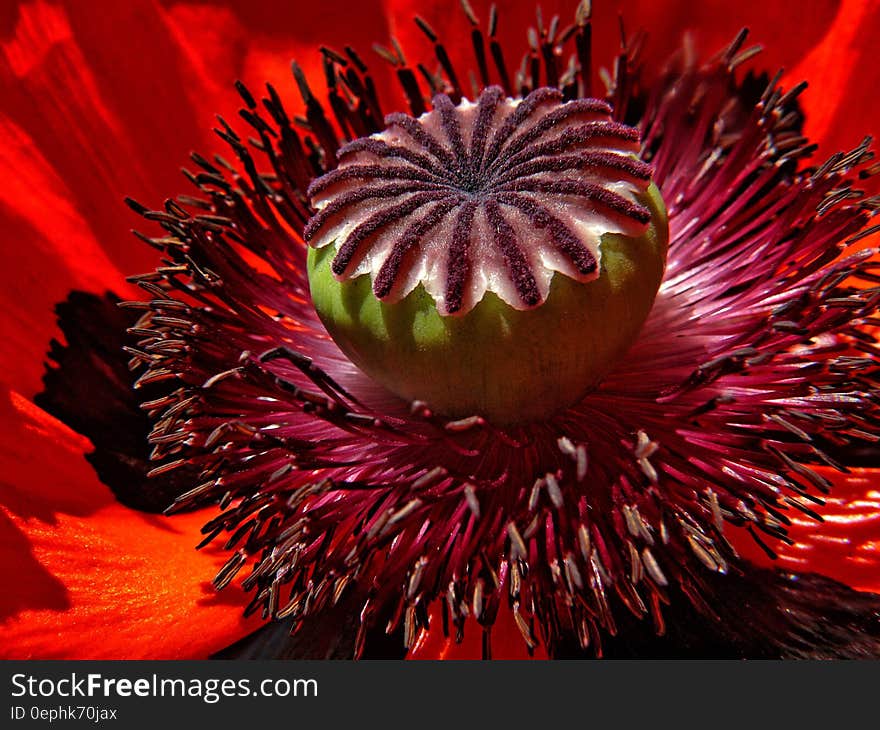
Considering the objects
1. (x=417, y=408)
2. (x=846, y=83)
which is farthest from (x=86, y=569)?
(x=846, y=83)

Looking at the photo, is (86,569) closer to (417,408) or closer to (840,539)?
(417,408)

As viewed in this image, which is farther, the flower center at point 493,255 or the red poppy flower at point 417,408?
the red poppy flower at point 417,408

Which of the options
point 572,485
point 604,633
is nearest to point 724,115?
point 572,485

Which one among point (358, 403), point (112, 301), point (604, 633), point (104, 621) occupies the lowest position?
point (604, 633)

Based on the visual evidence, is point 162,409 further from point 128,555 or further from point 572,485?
point 572,485

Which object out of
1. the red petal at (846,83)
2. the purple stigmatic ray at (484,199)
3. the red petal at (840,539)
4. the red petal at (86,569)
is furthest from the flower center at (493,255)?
the red petal at (846,83)

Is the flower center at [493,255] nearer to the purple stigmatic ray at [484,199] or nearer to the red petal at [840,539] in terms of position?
the purple stigmatic ray at [484,199]

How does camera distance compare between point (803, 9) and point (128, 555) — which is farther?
point (803, 9)
